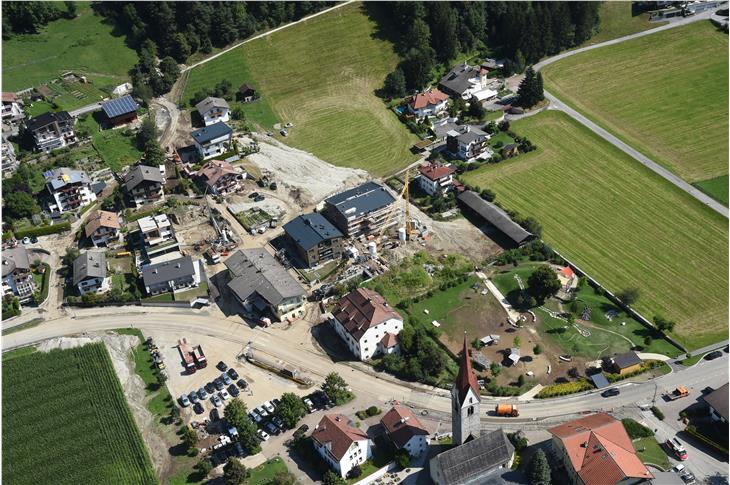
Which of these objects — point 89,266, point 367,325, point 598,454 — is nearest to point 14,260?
point 89,266

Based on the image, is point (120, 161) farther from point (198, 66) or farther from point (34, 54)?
point (34, 54)

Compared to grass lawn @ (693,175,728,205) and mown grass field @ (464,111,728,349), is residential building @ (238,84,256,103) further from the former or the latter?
grass lawn @ (693,175,728,205)

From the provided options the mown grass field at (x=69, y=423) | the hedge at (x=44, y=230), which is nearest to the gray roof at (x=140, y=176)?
the hedge at (x=44, y=230)

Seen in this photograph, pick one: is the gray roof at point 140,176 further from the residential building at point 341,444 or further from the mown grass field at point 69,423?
the residential building at point 341,444

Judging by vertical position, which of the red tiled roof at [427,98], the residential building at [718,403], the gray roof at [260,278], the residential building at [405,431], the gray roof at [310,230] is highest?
the red tiled roof at [427,98]

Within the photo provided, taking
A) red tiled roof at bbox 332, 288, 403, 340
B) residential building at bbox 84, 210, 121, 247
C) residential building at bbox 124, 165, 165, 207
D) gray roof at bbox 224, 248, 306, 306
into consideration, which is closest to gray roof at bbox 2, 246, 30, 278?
residential building at bbox 84, 210, 121, 247

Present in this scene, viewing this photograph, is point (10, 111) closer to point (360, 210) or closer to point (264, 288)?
point (264, 288)
